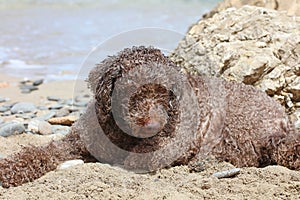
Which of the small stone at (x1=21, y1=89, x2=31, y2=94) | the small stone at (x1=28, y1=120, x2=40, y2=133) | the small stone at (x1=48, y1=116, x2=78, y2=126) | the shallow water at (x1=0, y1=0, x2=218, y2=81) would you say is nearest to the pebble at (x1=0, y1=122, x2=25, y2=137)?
the small stone at (x1=28, y1=120, x2=40, y2=133)

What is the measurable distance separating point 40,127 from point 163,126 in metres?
2.54

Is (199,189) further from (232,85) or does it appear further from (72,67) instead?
(72,67)

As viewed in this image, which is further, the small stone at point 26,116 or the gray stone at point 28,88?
the gray stone at point 28,88

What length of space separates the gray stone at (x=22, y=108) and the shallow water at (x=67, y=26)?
204cm

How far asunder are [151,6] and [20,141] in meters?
16.8

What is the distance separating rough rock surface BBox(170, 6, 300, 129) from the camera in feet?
23.8

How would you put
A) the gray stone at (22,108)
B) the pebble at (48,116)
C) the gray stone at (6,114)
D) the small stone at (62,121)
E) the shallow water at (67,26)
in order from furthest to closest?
1. the shallow water at (67,26)
2. the gray stone at (22,108)
3. the gray stone at (6,114)
4. the pebble at (48,116)
5. the small stone at (62,121)

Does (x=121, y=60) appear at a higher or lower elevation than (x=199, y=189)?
higher

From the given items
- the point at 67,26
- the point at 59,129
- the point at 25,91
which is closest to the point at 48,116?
the point at 59,129

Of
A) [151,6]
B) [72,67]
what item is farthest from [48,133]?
[151,6]

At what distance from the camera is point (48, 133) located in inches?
283

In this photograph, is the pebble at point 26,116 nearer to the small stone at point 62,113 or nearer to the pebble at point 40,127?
the small stone at point 62,113

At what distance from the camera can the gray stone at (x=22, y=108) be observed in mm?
8305

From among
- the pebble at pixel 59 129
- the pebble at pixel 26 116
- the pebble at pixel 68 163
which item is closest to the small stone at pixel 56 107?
the pebble at pixel 26 116
